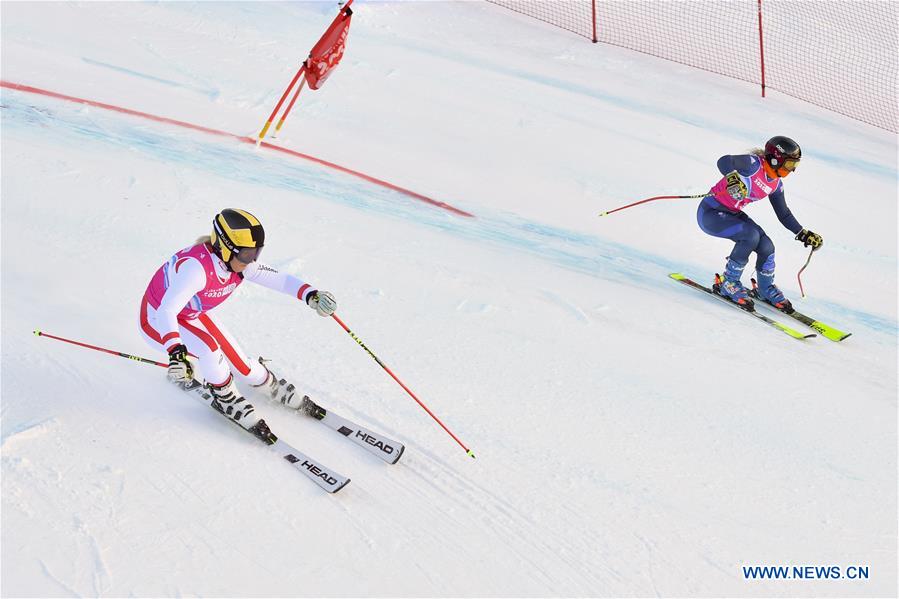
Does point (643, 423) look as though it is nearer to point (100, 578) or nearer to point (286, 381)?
point (286, 381)

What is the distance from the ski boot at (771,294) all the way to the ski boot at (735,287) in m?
0.14

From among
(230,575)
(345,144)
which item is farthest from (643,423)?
(345,144)

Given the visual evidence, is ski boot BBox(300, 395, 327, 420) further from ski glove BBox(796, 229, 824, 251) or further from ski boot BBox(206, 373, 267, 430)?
ski glove BBox(796, 229, 824, 251)

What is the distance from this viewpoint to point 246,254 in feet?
11.8

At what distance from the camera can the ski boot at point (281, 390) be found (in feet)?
13.4

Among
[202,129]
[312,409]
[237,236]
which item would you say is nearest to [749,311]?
[312,409]

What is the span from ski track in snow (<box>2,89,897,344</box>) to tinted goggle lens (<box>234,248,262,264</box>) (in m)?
2.64

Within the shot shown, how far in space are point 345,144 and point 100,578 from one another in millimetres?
4778

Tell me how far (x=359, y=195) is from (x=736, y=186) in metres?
2.69

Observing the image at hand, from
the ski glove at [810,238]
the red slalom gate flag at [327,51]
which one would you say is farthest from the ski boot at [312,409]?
the ski glove at [810,238]

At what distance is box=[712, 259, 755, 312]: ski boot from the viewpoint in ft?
19.2

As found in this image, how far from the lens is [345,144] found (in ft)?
23.8

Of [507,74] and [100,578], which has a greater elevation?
[507,74]

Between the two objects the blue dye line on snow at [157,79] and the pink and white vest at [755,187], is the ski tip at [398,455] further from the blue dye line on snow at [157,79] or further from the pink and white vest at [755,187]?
the blue dye line on snow at [157,79]
